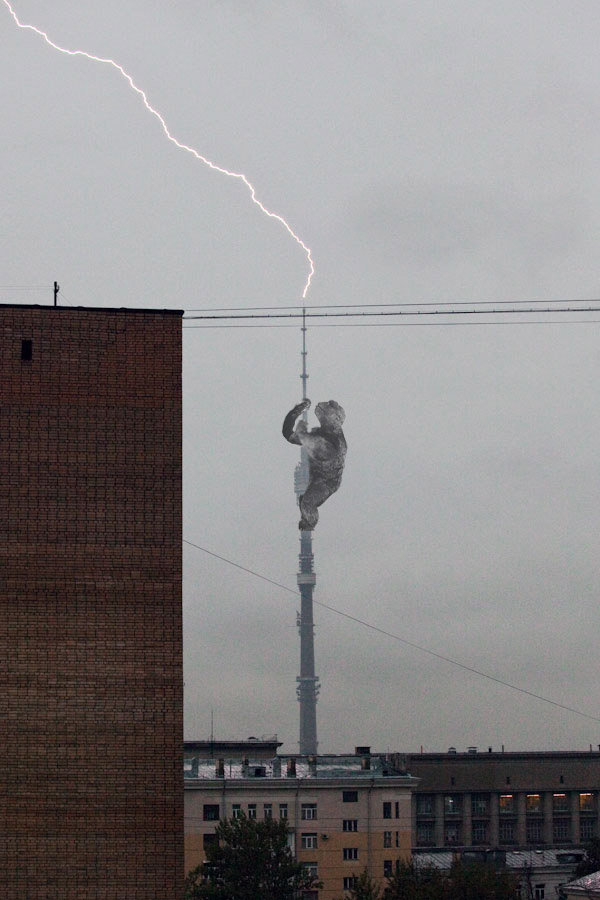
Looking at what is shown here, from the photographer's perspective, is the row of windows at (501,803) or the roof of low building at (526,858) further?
the row of windows at (501,803)

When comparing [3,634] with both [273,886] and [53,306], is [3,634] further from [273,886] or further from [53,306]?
[273,886]

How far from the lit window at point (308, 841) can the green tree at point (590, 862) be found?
25078mm

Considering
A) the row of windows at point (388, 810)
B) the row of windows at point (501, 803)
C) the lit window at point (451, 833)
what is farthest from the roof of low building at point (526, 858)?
the row of windows at point (388, 810)

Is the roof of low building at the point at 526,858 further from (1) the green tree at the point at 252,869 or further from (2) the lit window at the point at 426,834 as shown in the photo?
(1) the green tree at the point at 252,869

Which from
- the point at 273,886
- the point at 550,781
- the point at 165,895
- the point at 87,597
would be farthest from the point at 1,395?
the point at 550,781

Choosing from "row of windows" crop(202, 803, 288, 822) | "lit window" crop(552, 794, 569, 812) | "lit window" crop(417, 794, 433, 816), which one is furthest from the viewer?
"lit window" crop(552, 794, 569, 812)

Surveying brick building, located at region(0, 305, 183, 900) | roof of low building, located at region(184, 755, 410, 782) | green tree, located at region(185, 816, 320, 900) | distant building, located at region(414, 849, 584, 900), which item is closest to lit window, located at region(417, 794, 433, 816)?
distant building, located at region(414, 849, 584, 900)

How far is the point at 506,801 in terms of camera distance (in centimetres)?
11825

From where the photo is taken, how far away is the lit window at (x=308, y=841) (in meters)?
79.2

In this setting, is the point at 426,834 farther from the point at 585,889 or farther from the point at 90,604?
the point at 90,604

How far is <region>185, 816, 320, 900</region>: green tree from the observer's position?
6525cm

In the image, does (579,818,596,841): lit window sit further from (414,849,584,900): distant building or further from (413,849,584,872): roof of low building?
(414,849,584,900): distant building

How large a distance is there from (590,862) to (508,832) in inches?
820

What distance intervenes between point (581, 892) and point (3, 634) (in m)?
50.0
